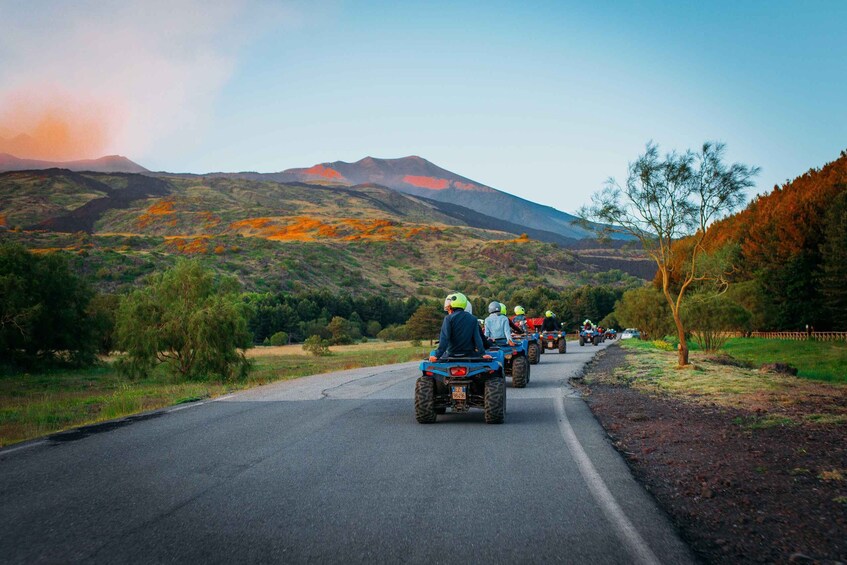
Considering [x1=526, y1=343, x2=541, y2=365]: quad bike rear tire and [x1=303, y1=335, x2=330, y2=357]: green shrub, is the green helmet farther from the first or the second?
[x1=303, y1=335, x2=330, y2=357]: green shrub

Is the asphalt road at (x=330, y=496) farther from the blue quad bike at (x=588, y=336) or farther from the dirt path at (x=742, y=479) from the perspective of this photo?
the blue quad bike at (x=588, y=336)

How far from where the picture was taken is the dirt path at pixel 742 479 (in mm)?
5145

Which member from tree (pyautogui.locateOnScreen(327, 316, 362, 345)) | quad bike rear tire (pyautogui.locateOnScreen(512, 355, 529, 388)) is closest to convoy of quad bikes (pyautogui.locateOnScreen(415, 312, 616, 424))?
quad bike rear tire (pyautogui.locateOnScreen(512, 355, 529, 388))

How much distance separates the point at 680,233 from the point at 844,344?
94.6 feet

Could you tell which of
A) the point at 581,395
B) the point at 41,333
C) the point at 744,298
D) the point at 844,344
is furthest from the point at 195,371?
the point at 744,298

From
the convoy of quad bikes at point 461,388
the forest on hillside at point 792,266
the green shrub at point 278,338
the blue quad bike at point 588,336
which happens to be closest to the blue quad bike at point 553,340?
the blue quad bike at point 588,336

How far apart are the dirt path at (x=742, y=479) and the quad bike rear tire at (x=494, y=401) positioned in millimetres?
1675

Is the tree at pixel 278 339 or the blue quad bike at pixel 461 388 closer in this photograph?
the blue quad bike at pixel 461 388

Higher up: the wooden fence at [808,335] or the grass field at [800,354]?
the wooden fence at [808,335]

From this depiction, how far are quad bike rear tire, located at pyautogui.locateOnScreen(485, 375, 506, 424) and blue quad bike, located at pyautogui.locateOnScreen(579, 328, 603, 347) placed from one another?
144 ft

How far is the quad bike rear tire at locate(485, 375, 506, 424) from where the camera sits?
37.0ft

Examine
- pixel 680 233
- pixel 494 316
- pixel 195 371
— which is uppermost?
pixel 680 233

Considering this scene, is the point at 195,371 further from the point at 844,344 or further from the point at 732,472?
the point at 844,344

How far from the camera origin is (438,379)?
11633mm
